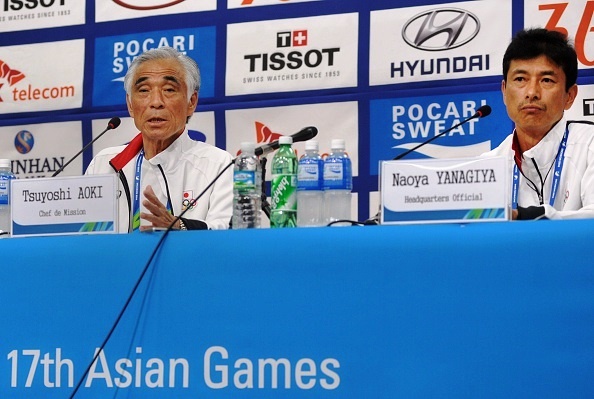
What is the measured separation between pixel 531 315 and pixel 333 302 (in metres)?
0.39

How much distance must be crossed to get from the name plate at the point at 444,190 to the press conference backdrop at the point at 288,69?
1.67 meters

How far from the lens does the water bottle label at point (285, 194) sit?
2248 mm

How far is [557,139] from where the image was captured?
298cm

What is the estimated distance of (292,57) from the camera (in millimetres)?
3857

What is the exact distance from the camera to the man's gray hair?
326cm

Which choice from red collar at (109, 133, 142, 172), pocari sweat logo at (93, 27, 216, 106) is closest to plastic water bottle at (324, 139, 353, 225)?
red collar at (109, 133, 142, 172)

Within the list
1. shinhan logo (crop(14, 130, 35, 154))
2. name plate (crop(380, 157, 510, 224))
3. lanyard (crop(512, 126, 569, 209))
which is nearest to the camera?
name plate (crop(380, 157, 510, 224))

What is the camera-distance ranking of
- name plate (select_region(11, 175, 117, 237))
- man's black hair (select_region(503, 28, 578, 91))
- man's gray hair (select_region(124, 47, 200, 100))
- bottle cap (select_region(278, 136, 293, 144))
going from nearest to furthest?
name plate (select_region(11, 175, 117, 237))
bottle cap (select_region(278, 136, 293, 144))
man's black hair (select_region(503, 28, 578, 91))
man's gray hair (select_region(124, 47, 200, 100))

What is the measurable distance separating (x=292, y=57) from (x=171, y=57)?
2.37 ft

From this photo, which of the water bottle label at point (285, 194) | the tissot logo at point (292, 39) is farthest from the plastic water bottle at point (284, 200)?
the tissot logo at point (292, 39)

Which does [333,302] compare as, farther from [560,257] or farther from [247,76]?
[247,76]

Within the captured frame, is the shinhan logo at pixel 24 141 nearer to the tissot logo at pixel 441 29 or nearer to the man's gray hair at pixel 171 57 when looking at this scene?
the man's gray hair at pixel 171 57

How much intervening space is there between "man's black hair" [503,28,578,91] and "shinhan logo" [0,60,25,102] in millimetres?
2303

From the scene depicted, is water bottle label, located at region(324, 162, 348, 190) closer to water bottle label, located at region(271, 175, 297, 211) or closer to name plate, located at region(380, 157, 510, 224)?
water bottle label, located at region(271, 175, 297, 211)
